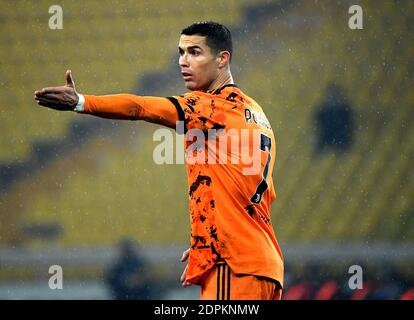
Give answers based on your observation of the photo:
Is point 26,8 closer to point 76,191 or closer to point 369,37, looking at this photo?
point 76,191

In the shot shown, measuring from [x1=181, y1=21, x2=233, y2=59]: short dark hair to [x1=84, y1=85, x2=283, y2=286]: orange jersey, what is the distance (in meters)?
0.28

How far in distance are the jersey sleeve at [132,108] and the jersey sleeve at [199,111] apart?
1.1 inches

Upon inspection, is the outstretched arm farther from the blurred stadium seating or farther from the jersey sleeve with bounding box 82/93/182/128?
the blurred stadium seating

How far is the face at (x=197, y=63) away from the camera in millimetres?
3279

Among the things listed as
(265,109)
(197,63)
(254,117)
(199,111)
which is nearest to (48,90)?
(199,111)

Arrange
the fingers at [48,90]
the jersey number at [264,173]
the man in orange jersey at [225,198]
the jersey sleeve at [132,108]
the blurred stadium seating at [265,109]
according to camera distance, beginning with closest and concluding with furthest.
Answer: the fingers at [48,90], the jersey sleeve at [132,108], the man in orange jersey at [225,198], the jersey number at [264,173], the blurred stadium seating at [265,109]

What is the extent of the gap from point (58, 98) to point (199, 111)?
0.56 m

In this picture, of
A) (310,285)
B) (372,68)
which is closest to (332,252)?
(310,285)

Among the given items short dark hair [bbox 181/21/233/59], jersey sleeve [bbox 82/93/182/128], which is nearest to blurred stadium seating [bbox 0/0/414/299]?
short dark hair [bbox 181/21/233/59]

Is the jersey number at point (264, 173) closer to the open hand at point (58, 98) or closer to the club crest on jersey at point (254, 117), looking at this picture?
the club crest on jersey at point (254, 117)

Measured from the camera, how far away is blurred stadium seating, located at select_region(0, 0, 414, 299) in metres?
5.91

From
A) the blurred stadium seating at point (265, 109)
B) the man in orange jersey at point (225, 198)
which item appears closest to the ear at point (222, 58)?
the man in orange jersey at point (225, 198)

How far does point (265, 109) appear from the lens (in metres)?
5.97

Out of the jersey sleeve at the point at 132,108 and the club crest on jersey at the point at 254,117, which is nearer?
the jersey sleeve at the point at 132,108
